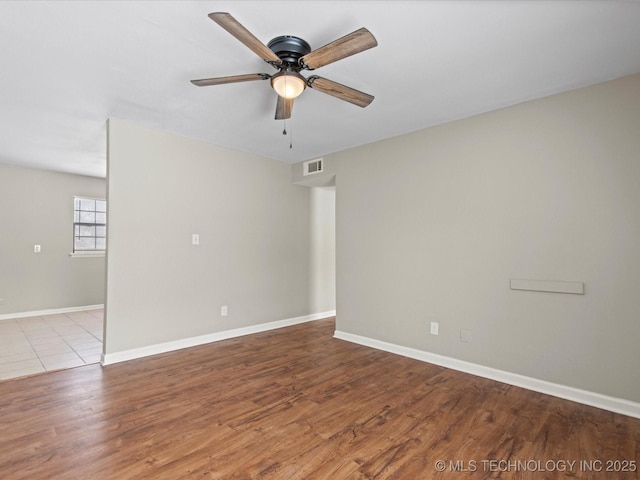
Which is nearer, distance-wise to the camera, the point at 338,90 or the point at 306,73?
the point at 338,90

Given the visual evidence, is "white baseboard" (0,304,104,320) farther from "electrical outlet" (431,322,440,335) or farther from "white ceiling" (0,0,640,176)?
"electrical outlet" (431,322,440,335)

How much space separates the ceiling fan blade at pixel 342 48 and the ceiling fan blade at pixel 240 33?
0.21m

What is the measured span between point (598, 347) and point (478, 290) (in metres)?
0.93

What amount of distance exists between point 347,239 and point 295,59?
254cm

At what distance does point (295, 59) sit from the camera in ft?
6.78

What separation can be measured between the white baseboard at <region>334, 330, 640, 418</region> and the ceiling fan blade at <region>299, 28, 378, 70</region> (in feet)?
9.35

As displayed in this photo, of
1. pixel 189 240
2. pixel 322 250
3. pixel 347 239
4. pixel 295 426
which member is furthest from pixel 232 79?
pixel 322 250

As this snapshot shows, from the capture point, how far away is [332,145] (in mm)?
4152

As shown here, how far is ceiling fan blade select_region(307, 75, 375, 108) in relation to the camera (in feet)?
6.93

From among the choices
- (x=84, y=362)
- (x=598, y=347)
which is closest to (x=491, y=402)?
(x=598, y=347)

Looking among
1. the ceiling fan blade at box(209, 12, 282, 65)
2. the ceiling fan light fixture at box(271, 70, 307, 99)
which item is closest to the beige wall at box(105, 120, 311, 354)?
the ceiling fan light fixture at box(271, 70, 307, 99)

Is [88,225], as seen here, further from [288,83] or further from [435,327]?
[435,327]

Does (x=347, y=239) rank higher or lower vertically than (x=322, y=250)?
higher

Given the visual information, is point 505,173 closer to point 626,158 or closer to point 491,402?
point 626,158
